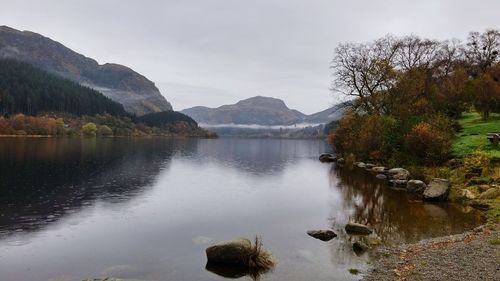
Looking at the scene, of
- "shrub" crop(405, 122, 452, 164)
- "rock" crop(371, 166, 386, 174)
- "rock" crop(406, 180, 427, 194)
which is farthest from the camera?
"rock" crop(371, 166, 386, 174)

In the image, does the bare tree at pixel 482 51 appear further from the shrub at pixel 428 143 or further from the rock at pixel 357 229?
the rock at pixel 357 229

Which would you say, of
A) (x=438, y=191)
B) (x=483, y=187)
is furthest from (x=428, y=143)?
(x=438, y=191)

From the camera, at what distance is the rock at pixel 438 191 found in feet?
119

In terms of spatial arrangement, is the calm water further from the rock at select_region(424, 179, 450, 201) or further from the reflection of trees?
the rock at select_region(424, 179, 450, 201)

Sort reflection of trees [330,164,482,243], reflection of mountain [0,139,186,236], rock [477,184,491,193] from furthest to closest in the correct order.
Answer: rock [477,184,491,193]
reflection of mountain [0,139,186,236]
reflection of trees [330,164,482,243]

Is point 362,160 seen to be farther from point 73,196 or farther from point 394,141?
point 73,196

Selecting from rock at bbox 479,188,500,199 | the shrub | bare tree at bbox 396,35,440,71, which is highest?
bare tree at bbox 396,35,440,71

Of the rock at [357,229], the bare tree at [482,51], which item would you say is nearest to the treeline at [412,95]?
the bare tree at [482,51]

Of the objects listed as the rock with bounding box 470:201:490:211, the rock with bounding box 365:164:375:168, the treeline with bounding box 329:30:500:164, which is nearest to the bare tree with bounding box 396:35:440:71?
the treeline with bounding box 329:30:500:164

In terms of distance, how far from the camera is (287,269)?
18.9 metres

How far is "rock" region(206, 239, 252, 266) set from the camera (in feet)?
62.8

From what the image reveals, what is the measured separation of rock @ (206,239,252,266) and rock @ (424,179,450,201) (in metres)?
24.3

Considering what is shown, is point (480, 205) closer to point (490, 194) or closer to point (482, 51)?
point (490, 194)

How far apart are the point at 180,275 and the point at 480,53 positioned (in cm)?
9561
